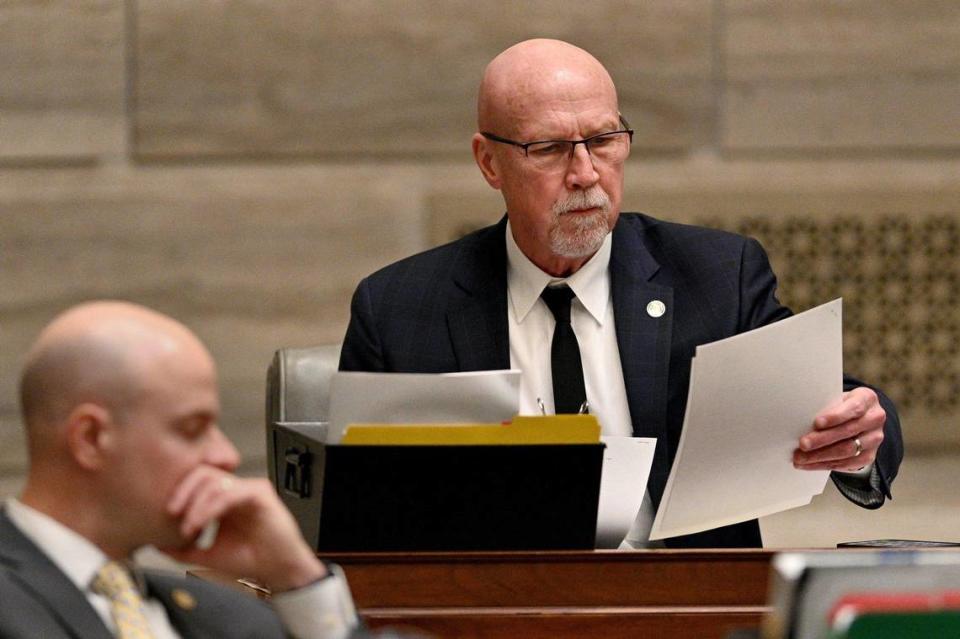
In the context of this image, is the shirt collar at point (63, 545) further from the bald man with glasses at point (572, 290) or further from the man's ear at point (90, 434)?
the bald man with glasses at point (572, 290)

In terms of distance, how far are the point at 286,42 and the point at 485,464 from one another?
346cm

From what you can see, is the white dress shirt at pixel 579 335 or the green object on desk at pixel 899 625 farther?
the white dress shirt at pixel 579 335

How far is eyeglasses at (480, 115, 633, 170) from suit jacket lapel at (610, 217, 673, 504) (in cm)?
27

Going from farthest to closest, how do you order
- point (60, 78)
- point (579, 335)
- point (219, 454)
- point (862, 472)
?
1. point (60, 78)
2. point (579, 335)
3. point (862, 472)
4. point (219, 454)

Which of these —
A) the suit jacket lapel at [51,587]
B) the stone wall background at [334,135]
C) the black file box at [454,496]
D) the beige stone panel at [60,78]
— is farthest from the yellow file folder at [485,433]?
the beige stone panel at [60,78]

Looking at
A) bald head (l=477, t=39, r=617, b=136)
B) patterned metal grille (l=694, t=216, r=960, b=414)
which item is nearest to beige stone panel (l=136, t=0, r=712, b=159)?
patterned metal grille (l=694, t=216, r=960, b=414)

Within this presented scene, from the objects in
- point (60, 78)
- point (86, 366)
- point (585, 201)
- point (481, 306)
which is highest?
point (60, 78)

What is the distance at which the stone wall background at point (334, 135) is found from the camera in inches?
224

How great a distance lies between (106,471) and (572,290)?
5.89 feet

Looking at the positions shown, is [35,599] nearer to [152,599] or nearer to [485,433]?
[152,599]

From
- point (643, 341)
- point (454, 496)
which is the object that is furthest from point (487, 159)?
point (454, 496)

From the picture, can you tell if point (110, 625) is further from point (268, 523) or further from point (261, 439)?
point (261, 439)

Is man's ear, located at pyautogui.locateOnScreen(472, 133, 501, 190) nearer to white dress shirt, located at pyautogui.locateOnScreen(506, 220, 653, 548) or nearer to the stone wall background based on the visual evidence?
white dress shirt, located at pyautogui.locateOnScreen(506, 220, 653, 548)

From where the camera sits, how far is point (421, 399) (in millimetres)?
2725
